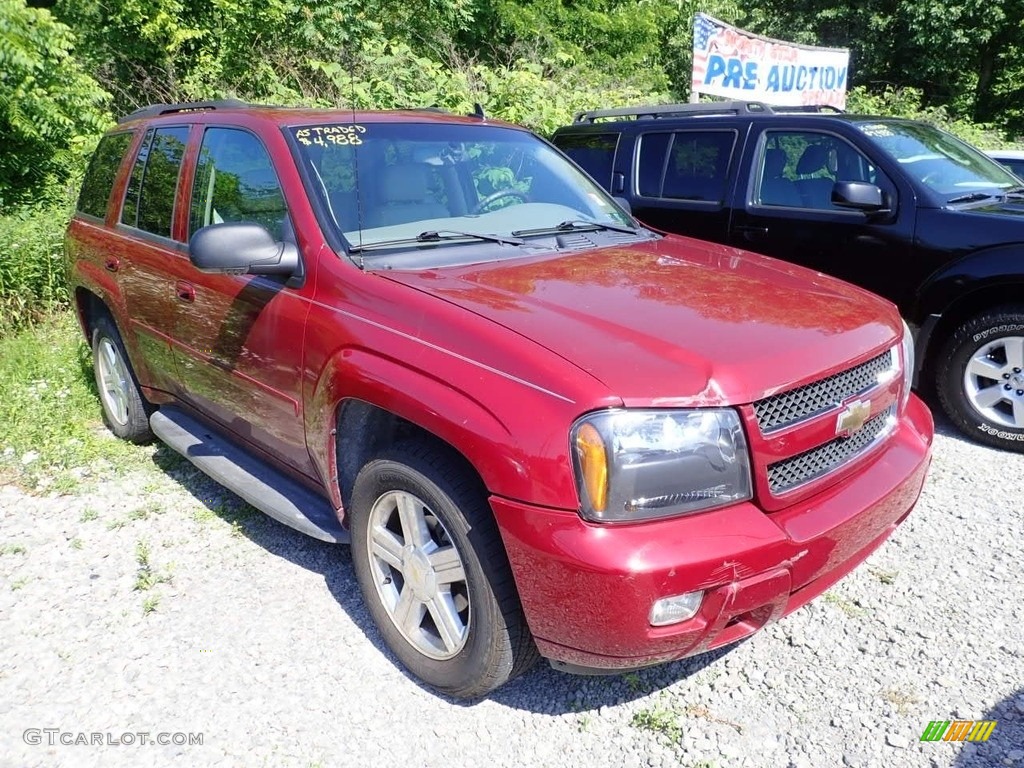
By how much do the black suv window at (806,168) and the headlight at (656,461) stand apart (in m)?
3.61

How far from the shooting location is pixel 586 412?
6.64 ft

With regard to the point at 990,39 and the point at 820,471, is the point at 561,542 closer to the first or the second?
the point at 820,471

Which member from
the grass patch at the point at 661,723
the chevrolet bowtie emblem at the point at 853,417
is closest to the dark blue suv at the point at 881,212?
the chevrolet bowtie emblem at the point at 853,417

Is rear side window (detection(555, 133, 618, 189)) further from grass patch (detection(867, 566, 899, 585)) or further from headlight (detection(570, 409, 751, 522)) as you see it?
headlight (detection(570, 409, 751, 522))

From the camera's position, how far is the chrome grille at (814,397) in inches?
86.6

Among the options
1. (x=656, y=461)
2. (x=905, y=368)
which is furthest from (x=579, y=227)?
(x=656, y=461)

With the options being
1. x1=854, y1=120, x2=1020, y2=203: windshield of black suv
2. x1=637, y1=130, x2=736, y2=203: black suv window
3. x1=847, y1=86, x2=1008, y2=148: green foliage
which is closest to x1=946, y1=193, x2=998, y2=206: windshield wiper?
x1=854, y1=120, x2=1020, y2=203: windshield of black suv

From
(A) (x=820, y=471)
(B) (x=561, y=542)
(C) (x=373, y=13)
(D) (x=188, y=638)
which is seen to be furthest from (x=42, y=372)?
(C) (x=373, y=13)

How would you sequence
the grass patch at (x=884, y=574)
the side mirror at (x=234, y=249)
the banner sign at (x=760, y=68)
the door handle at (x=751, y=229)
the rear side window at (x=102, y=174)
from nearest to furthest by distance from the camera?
the side mirror at (x=234, y=249) < the grass patch at (x=884, y=574) < the rear side window at (x=102, y=174) < the door handle at (x=751, y=229) < the banner sign at (x=760, y=68)

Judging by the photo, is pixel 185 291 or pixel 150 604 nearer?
pixel 150 604

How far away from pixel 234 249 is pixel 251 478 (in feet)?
3.56

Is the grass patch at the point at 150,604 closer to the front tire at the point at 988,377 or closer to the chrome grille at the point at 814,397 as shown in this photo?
the chrome grille at the point at 814,397

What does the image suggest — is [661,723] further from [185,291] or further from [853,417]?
[185,291]

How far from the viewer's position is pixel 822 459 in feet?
7.84
